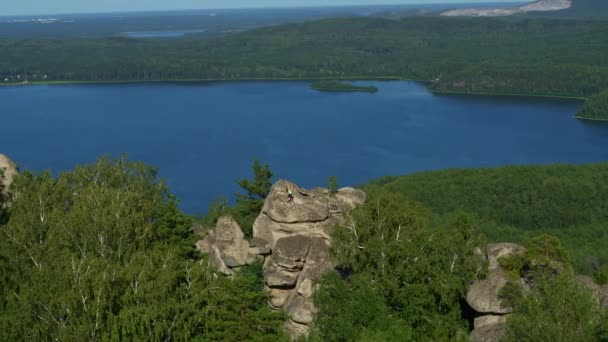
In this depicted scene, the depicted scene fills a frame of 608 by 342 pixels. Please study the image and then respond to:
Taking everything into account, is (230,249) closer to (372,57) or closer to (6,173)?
(6,173)

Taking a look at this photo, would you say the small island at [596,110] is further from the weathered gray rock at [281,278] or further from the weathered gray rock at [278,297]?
the weathered gray rock at [278,297]

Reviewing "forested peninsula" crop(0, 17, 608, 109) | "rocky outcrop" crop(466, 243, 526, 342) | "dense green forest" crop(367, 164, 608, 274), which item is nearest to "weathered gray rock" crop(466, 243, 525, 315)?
"rocky outcrop" crop(466, 243, 526, 342)

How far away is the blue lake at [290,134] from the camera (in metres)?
50.2

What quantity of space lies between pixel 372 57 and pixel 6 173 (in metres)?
112

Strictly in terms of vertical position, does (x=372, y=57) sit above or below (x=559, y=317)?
below

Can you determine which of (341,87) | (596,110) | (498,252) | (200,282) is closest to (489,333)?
(498,252)

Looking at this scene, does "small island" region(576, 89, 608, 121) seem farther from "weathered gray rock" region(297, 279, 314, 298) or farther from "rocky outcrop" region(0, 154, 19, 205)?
"weathered gray rock" region(297, 279, 314, 298)

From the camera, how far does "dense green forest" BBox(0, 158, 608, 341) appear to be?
1077cm

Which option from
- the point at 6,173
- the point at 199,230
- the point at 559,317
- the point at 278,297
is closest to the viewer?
the point at 559,317

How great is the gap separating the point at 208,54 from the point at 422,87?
51.6m

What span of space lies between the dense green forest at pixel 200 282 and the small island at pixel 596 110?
60.8 m

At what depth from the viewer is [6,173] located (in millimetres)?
19172

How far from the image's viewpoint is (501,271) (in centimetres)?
1391

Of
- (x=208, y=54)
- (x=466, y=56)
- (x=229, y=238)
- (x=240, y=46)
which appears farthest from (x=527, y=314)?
(x=240, y=46)
